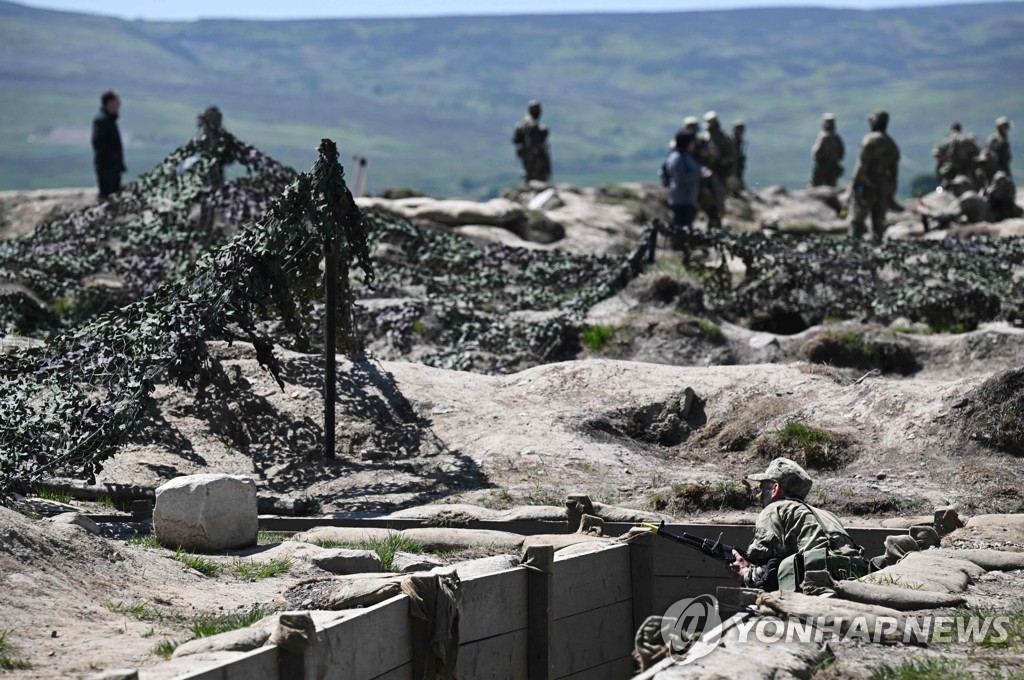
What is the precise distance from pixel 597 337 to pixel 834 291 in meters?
3.61

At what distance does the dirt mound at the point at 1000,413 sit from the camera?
12.0 metres

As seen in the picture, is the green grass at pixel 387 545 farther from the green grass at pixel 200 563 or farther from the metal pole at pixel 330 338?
the metal pole at pixel 330 338

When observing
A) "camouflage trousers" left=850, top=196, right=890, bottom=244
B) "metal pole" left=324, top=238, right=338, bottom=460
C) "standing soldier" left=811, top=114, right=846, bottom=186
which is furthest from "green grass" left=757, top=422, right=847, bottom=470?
"standing soldier" left=811, top=114, right=846, bottom=186

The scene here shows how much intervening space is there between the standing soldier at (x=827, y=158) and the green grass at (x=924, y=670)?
1251 inches

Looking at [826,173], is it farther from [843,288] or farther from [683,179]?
[843,288]

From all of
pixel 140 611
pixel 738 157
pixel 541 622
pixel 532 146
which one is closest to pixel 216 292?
pixel 140 611

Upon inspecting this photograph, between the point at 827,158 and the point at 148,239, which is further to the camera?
the point at 827,158

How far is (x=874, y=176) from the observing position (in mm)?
26031

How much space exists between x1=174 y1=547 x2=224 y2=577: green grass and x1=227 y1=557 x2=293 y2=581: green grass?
82mm

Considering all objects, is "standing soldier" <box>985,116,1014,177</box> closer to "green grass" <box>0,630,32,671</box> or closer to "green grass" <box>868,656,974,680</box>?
"green grass" <box>868,656,974,680</box>

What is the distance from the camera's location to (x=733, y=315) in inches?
720

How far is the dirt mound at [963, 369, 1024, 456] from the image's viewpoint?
11953 millimetres

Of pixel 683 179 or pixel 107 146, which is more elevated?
pixel 107 146

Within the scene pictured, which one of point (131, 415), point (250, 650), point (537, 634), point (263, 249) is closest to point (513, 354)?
point (263, 249)
